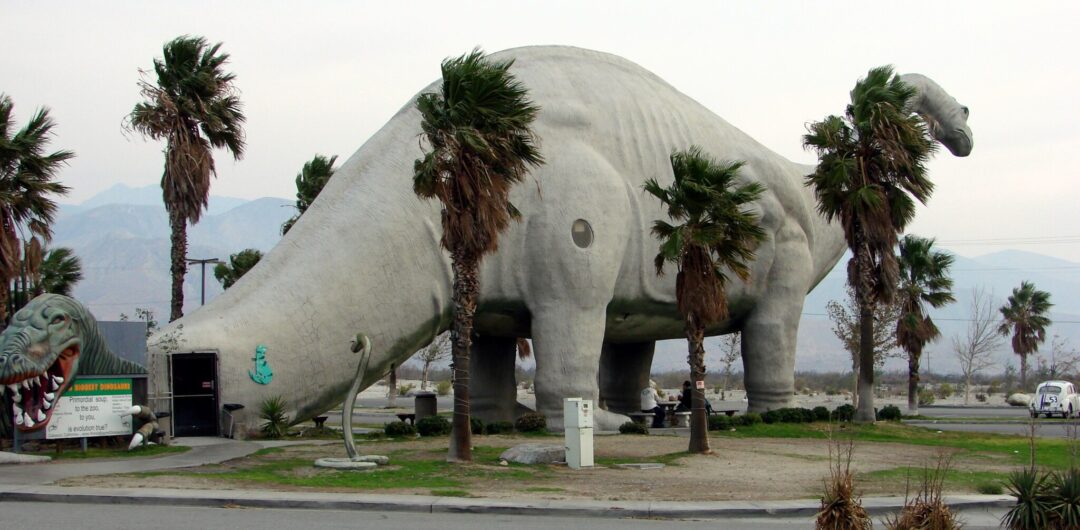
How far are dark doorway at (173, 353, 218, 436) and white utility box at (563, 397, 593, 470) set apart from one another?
6.98 m

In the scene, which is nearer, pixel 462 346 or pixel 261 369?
pixel 462 346

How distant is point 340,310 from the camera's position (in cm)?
2241

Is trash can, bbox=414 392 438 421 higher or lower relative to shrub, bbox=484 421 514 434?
Result: higher

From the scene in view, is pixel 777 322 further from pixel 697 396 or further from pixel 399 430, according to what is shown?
pixel 399 430

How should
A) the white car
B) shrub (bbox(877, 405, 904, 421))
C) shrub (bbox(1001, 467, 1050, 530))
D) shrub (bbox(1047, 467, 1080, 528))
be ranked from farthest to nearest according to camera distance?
the white car
shrub (bbox(877, 405, 904, 421))
shrub (bbox(1001, 467, 1050, 530))
shrub (bbox(1047, 467, 1080, 528))

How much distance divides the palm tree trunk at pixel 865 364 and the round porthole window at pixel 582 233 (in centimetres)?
732

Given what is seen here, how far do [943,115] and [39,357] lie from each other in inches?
923

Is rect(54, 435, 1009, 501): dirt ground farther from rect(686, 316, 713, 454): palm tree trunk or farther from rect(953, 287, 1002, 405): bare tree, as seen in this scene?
rect(953, 287, 1002, 405): bare tree

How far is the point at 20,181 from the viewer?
24250mm

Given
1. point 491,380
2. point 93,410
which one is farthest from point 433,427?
point 93,410

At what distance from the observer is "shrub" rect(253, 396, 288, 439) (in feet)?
72.0

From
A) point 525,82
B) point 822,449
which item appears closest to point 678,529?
point 822,449

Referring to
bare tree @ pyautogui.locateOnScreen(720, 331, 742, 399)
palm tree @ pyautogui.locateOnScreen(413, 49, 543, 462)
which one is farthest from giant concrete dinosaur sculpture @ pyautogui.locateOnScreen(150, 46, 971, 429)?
bare tree @ pyautogui.locateOnScreen(720, 331, 742, 399)

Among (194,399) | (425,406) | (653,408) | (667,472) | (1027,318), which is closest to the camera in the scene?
(667,472)
